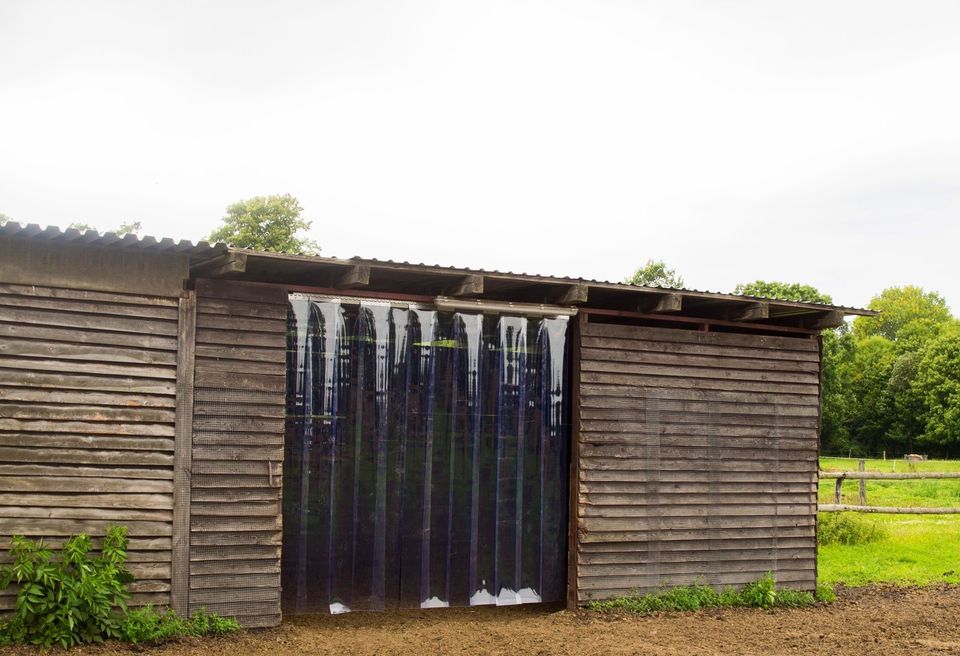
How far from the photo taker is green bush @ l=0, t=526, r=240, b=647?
287 inches

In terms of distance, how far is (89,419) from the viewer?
794 cm

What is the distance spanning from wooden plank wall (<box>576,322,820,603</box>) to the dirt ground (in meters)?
0.59

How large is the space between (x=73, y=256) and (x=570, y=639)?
17.8 ft

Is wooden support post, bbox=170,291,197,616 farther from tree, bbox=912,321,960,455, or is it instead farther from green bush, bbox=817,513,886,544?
tree, bbox=912,321,960,455

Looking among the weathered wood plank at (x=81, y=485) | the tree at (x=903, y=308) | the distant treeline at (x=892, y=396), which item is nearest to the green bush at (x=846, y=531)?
the weathered wood plank at (x=81, y=485)

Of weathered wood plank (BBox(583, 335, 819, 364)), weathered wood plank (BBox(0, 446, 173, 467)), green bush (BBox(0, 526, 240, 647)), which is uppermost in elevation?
weathered wood plank (BBox(583, 335, 819, 364))

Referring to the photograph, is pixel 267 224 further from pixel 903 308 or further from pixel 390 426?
pixel 903 308

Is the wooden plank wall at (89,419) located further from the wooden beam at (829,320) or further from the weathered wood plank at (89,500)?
the wooden beam at (829,320)

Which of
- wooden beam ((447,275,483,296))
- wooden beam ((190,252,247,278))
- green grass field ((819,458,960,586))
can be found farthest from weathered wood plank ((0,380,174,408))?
green grass field ((819,458,960,586))

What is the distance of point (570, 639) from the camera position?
880 centimetres

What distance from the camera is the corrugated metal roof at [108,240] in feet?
24.3

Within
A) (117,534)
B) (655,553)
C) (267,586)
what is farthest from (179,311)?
(655,553)

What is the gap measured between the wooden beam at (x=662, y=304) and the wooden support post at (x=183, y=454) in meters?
4.67

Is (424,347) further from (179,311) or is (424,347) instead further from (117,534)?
(117,534)
